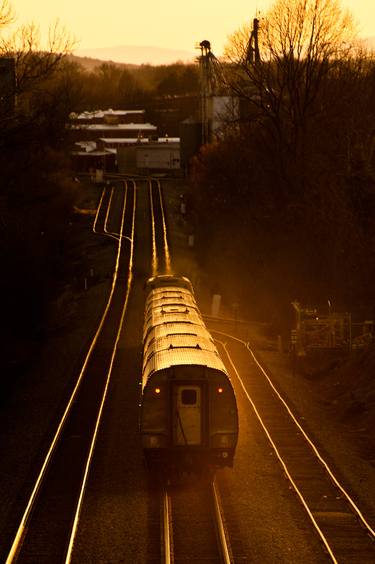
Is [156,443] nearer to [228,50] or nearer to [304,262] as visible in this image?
[304,262]

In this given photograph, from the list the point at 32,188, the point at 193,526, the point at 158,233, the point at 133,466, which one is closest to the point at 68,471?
the point at 133,466

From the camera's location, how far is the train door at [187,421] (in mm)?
16594

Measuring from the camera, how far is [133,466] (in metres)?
17.9

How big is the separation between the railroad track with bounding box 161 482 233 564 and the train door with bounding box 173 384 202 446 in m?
0.90

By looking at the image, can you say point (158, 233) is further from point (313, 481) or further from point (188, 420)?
point (313, 481)

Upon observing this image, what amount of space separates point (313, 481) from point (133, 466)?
3.81m

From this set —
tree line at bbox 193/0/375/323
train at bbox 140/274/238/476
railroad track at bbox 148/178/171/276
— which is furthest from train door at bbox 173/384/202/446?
railroad track at bbox 148/178/171/276

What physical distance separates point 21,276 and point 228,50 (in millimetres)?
19779

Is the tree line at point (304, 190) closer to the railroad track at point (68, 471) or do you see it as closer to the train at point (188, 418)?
the railroad track at point (68, 471)

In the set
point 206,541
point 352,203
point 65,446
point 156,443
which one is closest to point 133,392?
point 65,446

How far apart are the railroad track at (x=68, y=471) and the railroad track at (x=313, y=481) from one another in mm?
4129

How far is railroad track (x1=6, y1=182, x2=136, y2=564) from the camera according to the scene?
13.6 m

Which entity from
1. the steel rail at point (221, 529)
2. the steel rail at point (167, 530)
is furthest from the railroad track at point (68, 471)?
the steel rail at point (221, 529)

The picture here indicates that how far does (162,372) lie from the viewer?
658 inches
